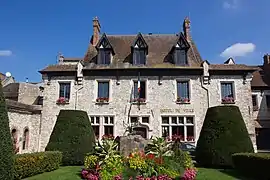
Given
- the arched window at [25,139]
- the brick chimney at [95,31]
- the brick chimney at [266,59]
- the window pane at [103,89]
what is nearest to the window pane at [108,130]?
the window pane at [103,89]

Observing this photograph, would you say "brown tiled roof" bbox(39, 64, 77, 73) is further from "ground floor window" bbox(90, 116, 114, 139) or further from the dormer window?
the dormer window

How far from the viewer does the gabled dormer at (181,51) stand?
1916 centimetres

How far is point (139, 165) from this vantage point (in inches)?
352

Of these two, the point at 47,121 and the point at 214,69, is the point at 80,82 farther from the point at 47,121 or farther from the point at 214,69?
the point at 214,69

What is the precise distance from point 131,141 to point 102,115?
8.02 metres

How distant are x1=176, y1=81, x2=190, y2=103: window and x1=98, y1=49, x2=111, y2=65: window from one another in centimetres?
621

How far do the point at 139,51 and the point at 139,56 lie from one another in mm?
443

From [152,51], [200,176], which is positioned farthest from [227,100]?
[200,176]

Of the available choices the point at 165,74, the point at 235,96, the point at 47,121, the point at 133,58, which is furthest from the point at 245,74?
the point at 47,121

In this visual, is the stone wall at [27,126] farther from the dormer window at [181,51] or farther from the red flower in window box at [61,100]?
the dormer window at [181,51]

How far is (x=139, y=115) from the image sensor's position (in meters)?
18.3

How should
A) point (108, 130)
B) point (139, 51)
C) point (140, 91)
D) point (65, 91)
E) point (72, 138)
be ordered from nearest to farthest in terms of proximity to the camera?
point (72, 138) < point (108, 130) < point (140, 91) < point (65, 91) < point (139, 51)

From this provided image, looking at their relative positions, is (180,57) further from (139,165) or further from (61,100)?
(139,165)

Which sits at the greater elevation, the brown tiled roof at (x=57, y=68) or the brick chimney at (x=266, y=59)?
the brick chimney at (x=266, y=59)
